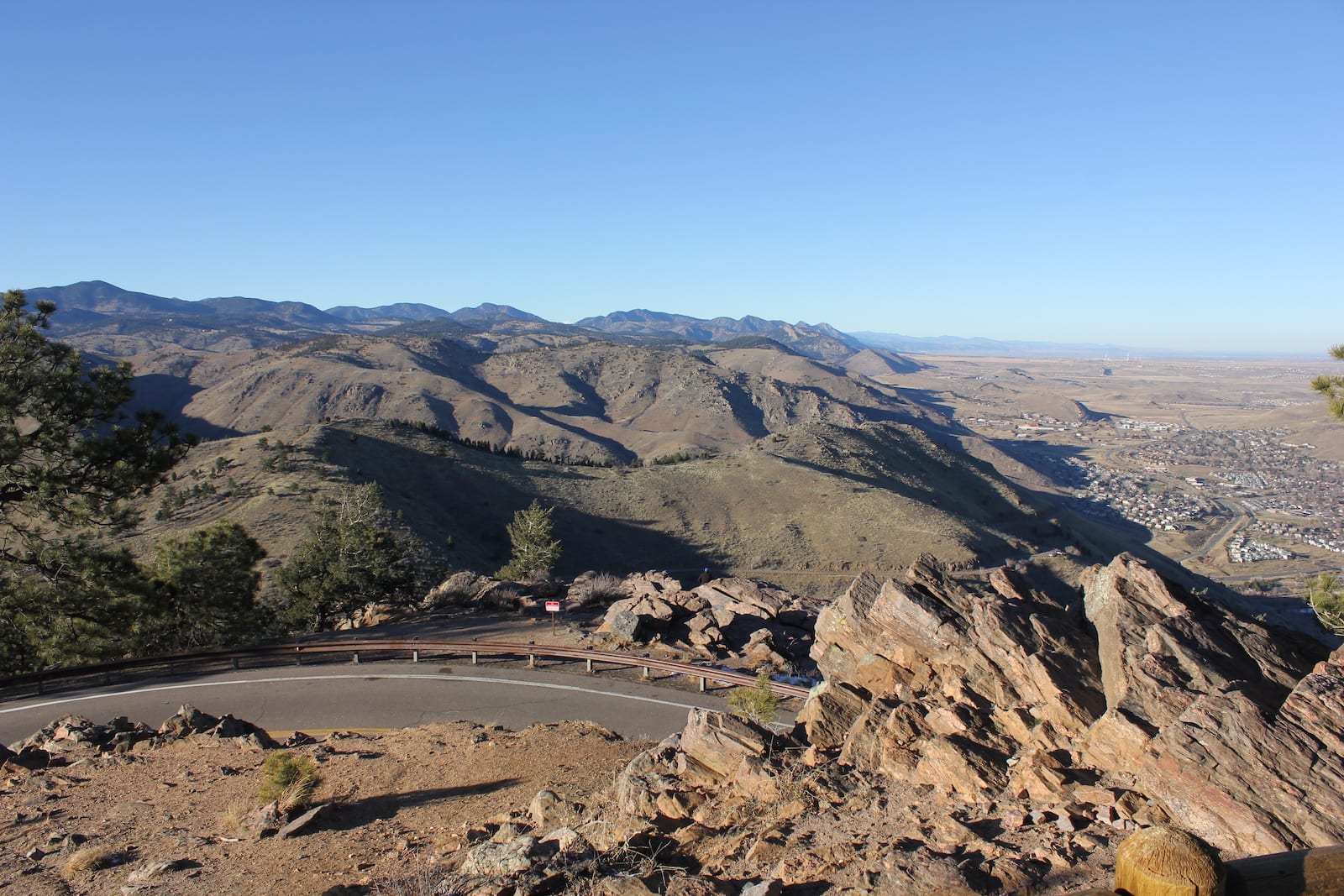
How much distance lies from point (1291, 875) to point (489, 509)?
213 feet

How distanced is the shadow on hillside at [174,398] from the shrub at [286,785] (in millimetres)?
136693

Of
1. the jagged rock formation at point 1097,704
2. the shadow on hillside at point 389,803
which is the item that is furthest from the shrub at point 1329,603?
the shadow on hillside at point 389,803

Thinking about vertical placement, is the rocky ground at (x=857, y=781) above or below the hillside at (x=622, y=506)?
above

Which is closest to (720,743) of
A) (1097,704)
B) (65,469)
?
(1097,704)

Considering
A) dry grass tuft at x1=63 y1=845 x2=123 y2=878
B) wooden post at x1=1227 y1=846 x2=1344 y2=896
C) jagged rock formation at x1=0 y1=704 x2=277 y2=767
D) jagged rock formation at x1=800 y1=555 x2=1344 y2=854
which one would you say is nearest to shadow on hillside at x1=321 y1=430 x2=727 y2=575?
jagged rock formation at x1=0 y1=704 x2=277 y2=767

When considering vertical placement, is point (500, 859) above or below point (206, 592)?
above

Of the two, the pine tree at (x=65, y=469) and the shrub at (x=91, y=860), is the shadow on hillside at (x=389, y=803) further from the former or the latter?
the pine tree at (x=65, y=469)

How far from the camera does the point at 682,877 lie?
738cm

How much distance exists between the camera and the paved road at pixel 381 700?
1664 centimetres

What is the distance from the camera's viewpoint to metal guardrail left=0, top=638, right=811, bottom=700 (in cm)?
1859

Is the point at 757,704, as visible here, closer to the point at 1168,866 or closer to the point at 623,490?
the point at 1168,866

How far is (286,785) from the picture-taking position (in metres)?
11.1

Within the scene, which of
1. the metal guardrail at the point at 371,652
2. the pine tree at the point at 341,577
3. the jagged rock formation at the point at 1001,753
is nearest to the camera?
the jagged rock formation at the point at 1001,753

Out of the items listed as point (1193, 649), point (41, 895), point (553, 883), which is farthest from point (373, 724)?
point (1193, 649)
